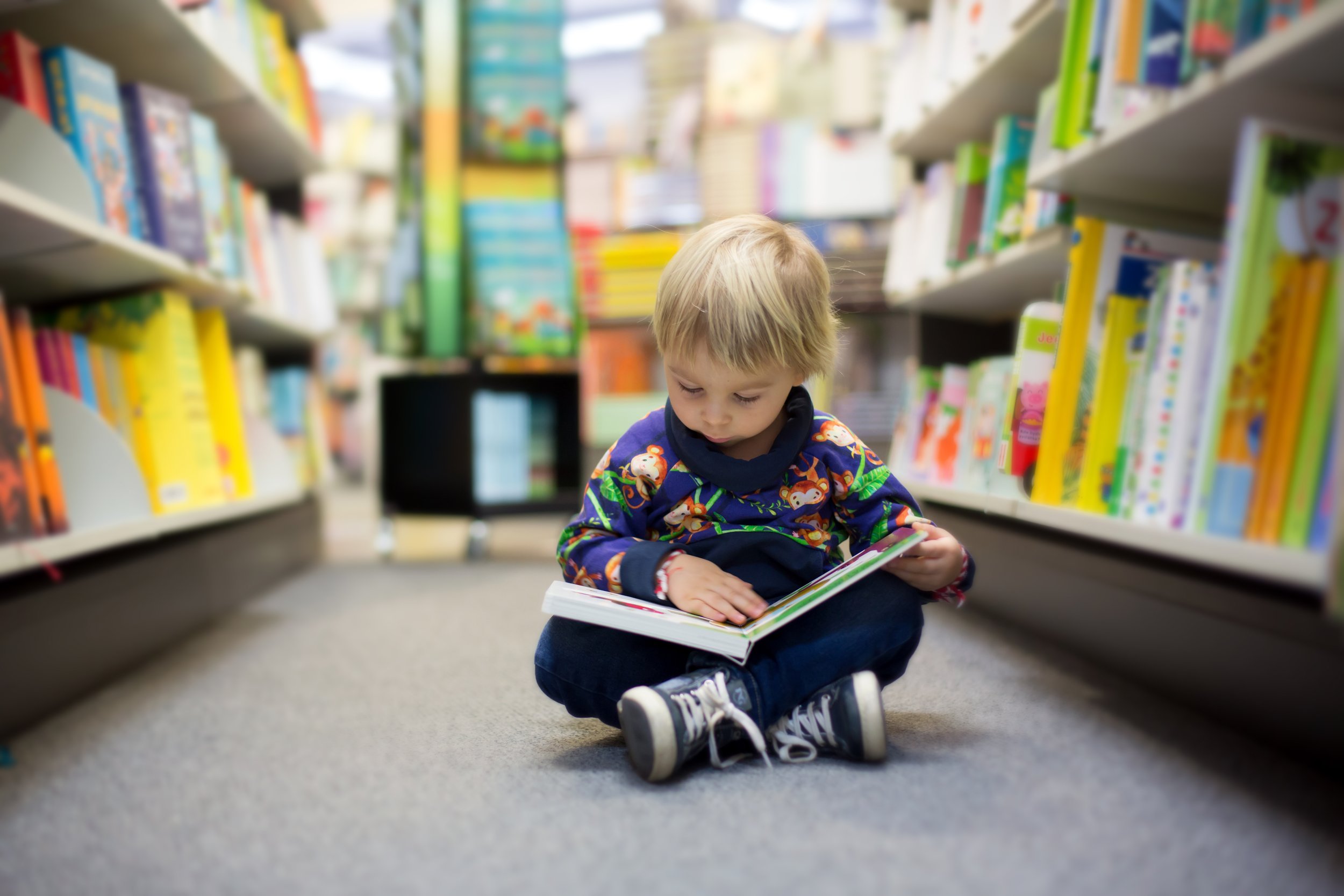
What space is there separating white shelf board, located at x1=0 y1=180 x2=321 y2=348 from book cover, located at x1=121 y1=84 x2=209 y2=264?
44mm

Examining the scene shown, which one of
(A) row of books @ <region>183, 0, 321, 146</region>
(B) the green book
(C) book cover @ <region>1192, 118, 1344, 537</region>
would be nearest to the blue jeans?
(C) book cover @ <region>1192, 118, 1344, 537</region>

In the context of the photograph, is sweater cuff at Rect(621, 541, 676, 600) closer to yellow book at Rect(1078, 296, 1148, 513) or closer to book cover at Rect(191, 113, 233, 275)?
yellow book at Rect(1078, 296, 1148, 513)

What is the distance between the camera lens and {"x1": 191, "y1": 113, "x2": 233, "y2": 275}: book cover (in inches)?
61.9

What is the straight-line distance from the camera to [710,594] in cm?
83

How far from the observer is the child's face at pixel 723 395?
2.80 ft

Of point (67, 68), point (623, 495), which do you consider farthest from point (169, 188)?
point (623, 495)

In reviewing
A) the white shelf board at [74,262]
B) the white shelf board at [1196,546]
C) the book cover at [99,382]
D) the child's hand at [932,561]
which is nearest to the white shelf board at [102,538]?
the book cover at [99,382]

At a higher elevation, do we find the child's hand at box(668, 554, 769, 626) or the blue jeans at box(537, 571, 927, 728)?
the child's hand at box(668, 554, 769, 626)

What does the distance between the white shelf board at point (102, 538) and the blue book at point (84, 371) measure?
0.61ft

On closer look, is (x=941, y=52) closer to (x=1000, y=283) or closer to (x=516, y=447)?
(x=1000, y=283)

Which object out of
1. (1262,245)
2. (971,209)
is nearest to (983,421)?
(971,209)

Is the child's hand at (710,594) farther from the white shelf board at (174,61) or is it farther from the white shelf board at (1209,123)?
the white shelf board at (174,61)

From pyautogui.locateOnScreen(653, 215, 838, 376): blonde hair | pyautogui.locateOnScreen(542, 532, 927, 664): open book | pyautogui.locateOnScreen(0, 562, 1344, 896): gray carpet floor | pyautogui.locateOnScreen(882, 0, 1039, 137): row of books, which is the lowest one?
pyautogui.locateOnScreen(0, 562, 1344, 896): gray carpet floor

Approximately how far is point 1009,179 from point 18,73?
1456 millimetres
